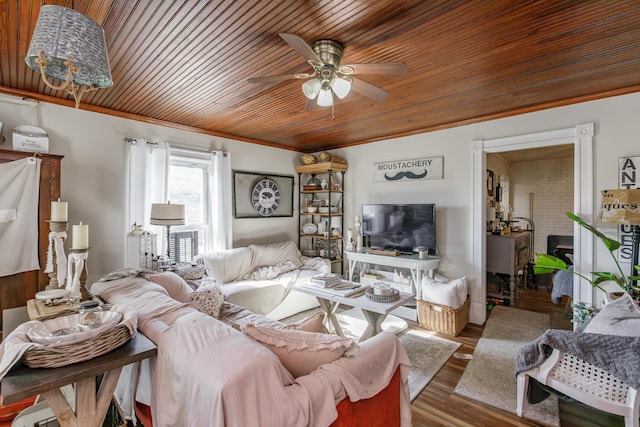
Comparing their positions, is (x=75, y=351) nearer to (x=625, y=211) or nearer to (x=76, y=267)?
(x=76, y=267)

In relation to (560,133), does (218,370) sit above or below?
below

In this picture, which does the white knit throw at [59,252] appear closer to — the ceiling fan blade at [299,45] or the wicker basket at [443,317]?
the ceiling fan blade at [299,45]

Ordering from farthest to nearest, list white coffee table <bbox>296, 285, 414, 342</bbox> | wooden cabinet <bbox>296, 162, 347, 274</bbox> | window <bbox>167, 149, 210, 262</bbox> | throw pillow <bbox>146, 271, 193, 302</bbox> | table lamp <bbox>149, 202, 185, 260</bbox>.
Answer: wooden cabinet <bbox>296, 162, 347, 274</bbox> → window <bbox>167, 149, 210, 262</bbox> → table lamp <bbox>149, 202, 185, 260</bbox> → white coffee table <bbox>296, 285, 414, 342</bbox> → throw pillow <bbox>146, 271, 193, 302</bbox>

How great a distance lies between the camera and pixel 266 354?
117cm

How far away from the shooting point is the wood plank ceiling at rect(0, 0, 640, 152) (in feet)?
5.39

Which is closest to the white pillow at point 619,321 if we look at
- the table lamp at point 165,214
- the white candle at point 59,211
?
the white candle at point 59,211

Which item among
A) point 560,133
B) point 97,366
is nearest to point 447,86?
point 560,133

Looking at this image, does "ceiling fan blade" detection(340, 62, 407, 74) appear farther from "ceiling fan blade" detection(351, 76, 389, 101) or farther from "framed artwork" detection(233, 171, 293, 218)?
"framed artwork" detection(233, 171, 293, 218)

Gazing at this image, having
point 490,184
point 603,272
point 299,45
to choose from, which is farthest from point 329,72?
point 490,184

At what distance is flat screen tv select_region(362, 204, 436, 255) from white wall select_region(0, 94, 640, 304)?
25 centimetres

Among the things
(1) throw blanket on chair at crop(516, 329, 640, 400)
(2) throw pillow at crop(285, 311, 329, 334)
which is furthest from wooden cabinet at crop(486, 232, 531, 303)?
(2) throw pillow at crop(285, 311, 329, 334)

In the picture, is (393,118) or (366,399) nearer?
(366,399)

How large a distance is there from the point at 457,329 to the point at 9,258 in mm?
4233

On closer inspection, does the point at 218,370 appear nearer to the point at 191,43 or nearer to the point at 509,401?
the point at 191,43
